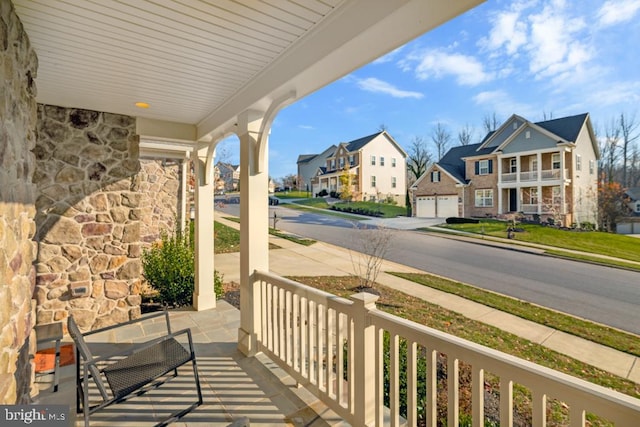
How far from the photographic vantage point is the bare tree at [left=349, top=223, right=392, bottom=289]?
604 centimetres

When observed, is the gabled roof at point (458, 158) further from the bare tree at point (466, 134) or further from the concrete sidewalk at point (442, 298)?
the concrete sidewalk at point (442, 298)

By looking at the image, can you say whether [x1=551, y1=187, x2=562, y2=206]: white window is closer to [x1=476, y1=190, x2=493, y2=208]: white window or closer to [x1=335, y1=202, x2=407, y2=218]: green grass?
[x1=476, y1=190, x2=493, y2=208]: white window

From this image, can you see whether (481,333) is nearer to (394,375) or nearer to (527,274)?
(527,274)

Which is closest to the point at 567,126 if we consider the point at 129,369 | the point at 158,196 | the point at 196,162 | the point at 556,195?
the point at 556,195

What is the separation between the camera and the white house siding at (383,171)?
801 cm

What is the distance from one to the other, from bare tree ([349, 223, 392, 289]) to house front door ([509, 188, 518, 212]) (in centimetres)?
247

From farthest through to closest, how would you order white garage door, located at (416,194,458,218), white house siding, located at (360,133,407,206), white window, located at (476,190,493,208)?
white house siding, located at (360,133,407,206)
white garage door, located at (416,194,458,218)
white window, located at (476,190,493,208)

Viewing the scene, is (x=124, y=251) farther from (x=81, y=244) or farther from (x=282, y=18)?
(x=282, y=18)

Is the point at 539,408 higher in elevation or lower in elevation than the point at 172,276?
higher

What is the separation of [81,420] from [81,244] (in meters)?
2.01

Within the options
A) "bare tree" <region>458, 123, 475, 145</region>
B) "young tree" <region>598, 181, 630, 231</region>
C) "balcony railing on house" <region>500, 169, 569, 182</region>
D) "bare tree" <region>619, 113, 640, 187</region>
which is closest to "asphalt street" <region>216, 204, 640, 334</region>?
"young tree" <region>598, 181, 630, 231</region>

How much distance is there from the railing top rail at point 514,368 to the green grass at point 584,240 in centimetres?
296

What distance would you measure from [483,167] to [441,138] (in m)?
1.68

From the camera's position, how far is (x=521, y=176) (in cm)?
451
